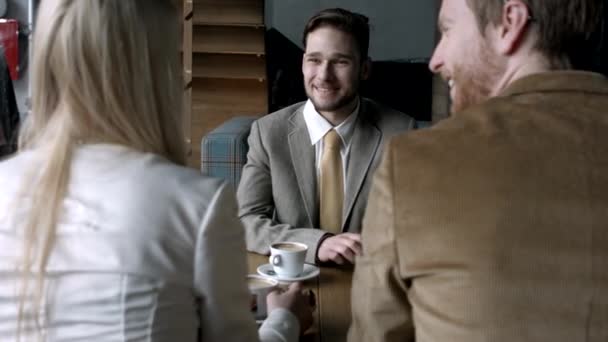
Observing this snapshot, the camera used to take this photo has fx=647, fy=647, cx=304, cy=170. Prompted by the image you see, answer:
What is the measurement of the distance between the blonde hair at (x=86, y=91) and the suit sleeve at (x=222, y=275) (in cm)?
14

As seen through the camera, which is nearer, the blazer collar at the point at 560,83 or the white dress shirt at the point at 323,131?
the blazer collar at the point at 560,83

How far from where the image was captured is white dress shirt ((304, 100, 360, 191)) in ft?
6.94

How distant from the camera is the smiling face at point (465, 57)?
40.7 inches

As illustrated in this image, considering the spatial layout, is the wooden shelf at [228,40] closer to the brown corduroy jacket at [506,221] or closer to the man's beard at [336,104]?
the man's beard at [336,104]

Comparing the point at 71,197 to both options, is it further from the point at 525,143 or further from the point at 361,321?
the point at 525,143

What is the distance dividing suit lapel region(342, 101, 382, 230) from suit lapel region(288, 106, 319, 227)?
0.33 feet

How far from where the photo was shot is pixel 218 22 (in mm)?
5691

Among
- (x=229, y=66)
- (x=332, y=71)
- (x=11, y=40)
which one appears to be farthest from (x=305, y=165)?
(x=229, y=66)

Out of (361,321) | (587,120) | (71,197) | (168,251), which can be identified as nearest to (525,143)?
(587,120)

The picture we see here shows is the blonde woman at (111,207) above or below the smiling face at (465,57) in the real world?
below

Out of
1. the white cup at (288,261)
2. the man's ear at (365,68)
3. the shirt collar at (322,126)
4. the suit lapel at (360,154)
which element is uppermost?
the man's ear at (365,68)

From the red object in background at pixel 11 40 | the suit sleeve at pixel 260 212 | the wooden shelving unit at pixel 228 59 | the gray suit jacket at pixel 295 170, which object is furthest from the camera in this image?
the wooden shelving unit at pixel 228 59

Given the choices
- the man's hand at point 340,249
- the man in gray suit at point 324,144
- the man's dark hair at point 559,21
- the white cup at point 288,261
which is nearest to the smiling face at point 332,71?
the man in gray suit at point 324,144

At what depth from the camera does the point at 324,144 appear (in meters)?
2.12
